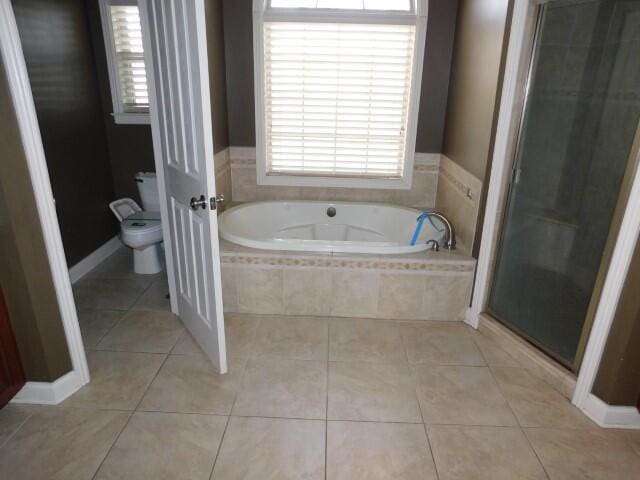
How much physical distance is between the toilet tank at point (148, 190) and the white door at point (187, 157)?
44.8 inches

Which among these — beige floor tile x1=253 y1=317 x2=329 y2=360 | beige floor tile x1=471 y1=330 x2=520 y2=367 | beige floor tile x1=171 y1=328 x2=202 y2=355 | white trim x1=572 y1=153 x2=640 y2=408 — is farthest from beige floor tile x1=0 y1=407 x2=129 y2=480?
white trim x1=572 y1=153 x2=640 y2=408

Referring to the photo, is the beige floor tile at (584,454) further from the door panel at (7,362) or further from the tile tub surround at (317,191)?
the door panel at (7,362)

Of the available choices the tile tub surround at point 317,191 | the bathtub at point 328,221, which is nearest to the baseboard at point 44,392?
the bathtub at point 328,221

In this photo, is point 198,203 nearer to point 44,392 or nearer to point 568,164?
point 44,392

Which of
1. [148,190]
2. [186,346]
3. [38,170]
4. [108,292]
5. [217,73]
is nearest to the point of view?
[38,170]

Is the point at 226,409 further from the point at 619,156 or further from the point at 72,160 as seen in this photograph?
the point at 72,160

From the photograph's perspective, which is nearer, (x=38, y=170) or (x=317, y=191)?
(x=38, y=170)

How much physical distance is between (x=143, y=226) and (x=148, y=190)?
524mm

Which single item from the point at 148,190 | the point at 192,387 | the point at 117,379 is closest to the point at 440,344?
the point at 192,387

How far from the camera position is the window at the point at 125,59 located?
3.31 m

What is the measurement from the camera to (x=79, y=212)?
10.6 feet

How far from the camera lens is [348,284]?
2.67m

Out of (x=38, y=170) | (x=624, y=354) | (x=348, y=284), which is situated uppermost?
(x=38, y=170)

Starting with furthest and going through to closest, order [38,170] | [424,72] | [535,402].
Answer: [424,72], [535,402], [38,170]
